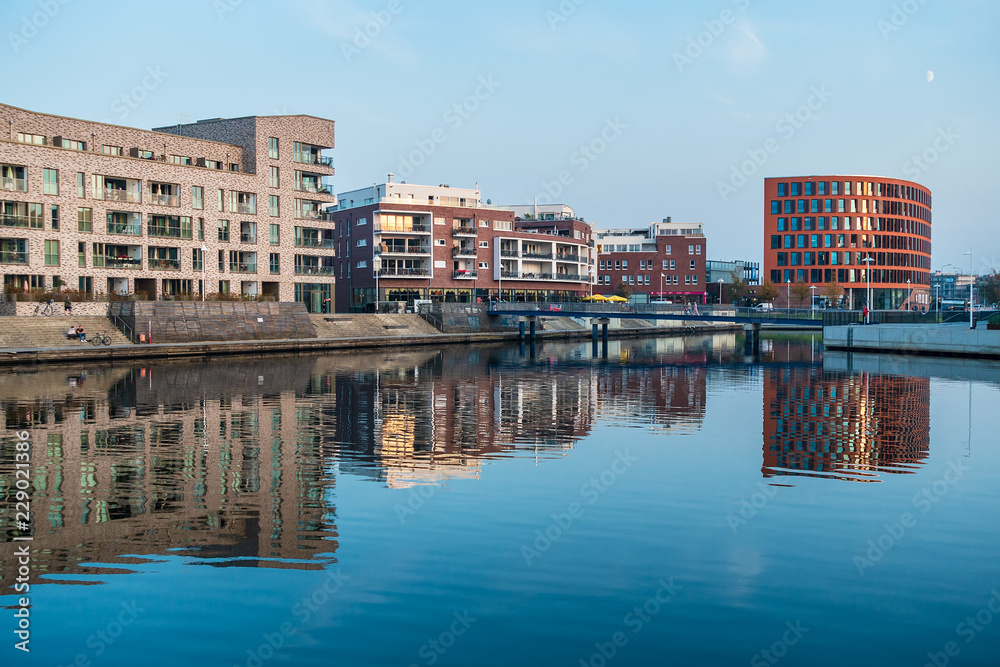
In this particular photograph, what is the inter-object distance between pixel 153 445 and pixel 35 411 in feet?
34.6

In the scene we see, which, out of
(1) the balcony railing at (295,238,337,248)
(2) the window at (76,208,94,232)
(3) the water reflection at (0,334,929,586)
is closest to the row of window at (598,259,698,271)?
(1) the balcony railing at (295,238,337,248)

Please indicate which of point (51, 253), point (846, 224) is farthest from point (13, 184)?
point (846, 224)

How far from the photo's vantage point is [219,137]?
8712 cm

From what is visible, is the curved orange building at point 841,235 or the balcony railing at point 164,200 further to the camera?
the curved orange building at point 841,235

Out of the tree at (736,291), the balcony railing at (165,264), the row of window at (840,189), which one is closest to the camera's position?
the balcony railing at (165,264)

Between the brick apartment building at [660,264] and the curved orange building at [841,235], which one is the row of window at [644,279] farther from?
the curved orange building at [841,235]

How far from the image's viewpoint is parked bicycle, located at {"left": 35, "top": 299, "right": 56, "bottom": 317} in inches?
2527

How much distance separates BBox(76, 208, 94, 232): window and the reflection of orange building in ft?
180

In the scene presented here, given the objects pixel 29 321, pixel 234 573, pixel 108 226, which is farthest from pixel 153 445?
pixel 108 226

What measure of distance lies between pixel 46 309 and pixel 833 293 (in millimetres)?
121433

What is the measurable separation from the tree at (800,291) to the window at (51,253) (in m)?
117

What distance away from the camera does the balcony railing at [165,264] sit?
76069 millimetres

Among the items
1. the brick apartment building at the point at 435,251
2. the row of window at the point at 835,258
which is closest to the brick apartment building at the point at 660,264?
the row of window at the point at 835,258

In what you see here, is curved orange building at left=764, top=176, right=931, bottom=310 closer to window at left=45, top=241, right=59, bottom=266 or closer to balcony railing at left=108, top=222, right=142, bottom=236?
balcony railing at left=108, top=222, right=142, bottom=236
